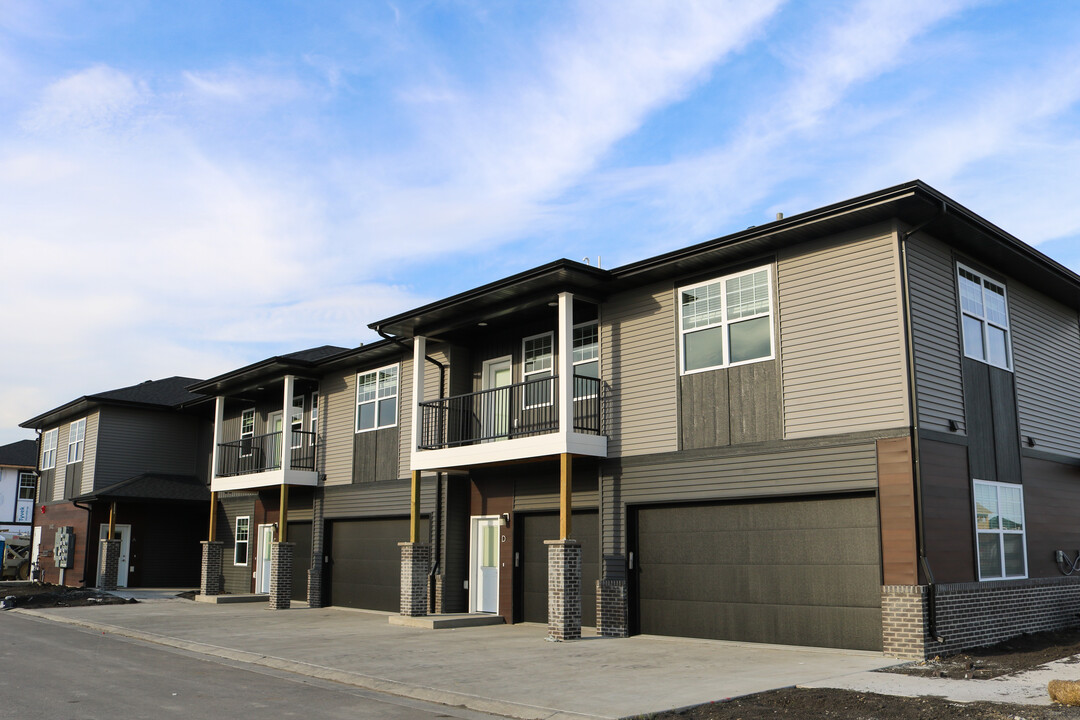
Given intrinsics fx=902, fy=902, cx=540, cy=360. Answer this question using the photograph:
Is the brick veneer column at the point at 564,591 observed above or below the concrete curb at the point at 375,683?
above

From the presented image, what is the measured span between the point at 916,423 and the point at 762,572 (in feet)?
10.9

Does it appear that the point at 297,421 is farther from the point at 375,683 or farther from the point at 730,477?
the point at 375,683

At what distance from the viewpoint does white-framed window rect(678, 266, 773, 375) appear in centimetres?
1425

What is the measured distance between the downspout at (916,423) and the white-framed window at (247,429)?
20.1m

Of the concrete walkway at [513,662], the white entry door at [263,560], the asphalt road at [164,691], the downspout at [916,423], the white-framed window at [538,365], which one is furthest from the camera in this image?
the white entry door at [263,560]

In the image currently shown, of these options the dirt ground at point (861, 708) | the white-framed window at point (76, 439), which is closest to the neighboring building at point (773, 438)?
the dirt ground at point (861, 708)

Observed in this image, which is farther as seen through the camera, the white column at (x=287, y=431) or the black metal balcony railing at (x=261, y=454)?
the black metal balcony railing at (x=261, y=454)

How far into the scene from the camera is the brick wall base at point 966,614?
38.0 feet

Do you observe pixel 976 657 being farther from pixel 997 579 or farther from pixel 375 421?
pixel 375 421

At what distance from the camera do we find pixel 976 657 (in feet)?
38.2

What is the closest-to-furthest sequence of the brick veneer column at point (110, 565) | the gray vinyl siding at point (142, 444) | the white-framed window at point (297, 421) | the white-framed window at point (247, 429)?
the white-framed window at point (297, 421)
the white-framed window at point (247, 429)
the brick veneer column at point (110, 565)
the gray vinyl siding at point (142, 444)

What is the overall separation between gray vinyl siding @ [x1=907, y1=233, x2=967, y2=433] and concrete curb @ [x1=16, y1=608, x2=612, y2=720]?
6822 mm

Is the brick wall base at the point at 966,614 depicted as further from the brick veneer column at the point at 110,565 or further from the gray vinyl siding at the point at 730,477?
the brick veneer column at the point at 110,565

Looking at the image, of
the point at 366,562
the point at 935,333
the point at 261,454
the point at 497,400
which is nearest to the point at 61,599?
the point at 261,454
